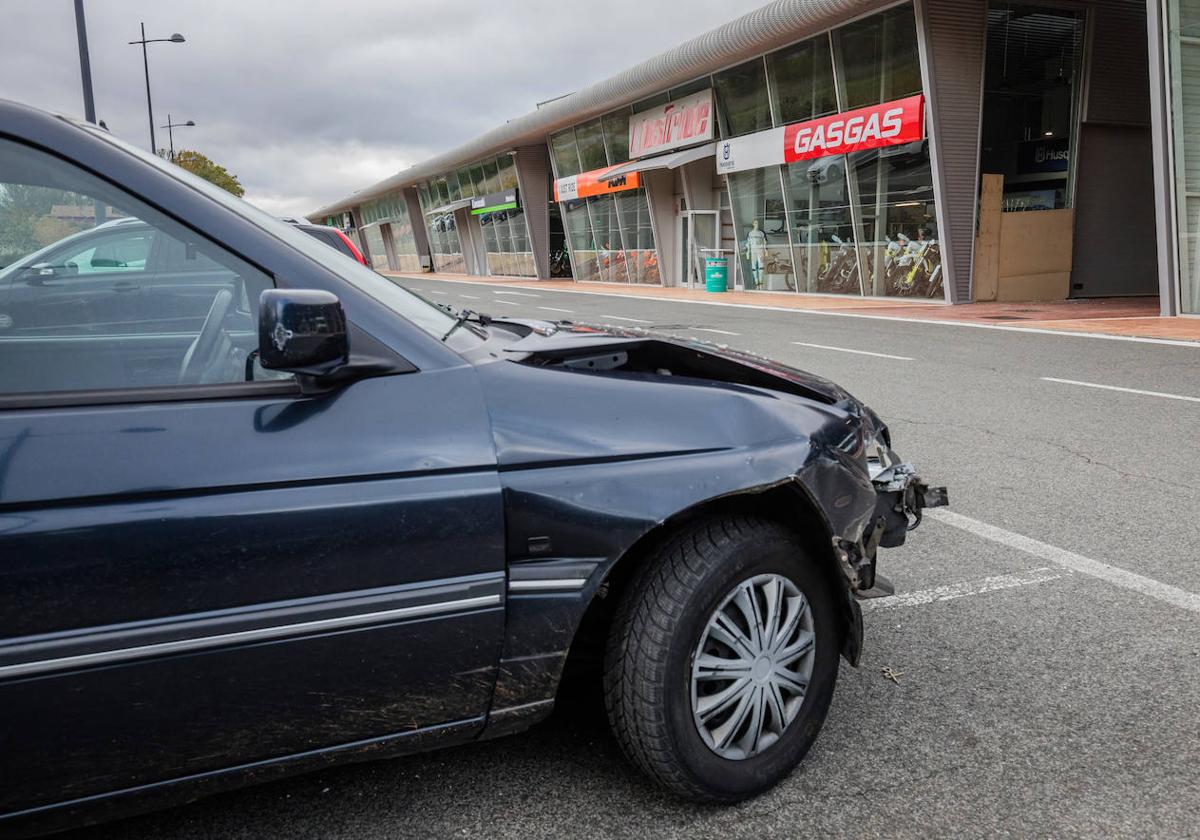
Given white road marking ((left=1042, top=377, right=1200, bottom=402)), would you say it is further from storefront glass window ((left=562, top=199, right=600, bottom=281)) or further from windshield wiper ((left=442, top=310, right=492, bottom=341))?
storefront glass window ((left=562, top=199, right=600, bottom=281))

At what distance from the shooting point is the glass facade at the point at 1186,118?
1392 cm

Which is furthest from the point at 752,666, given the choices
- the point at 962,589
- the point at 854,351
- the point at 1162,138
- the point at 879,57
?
the point at 879,57

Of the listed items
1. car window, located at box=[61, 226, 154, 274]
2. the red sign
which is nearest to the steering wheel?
car window, located at box=[61, 226, 154, 274]

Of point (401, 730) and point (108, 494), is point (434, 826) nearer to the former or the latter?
point (401, 730)

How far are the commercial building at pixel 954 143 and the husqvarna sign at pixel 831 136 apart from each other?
0.05m

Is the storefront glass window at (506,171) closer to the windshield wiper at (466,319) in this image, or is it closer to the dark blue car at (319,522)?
the windshield wiper at (466,319)

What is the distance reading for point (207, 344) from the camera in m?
1.93

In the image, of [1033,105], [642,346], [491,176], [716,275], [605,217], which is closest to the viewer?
[642,346]

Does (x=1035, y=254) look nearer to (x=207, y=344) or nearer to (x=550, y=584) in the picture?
(x=550, y=584)

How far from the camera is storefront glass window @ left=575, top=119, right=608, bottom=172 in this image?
3466cm

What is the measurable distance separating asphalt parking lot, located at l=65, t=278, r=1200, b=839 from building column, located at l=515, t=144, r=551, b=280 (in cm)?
3915

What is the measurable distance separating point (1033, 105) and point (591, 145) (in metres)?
18.1

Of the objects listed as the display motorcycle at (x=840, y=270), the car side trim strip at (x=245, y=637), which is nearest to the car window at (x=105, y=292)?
the car side trim strip at (x=245, y=637)

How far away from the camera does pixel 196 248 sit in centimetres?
190
